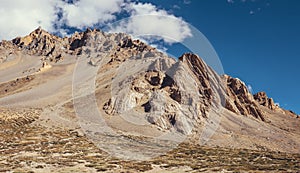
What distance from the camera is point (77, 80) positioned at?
12194cm

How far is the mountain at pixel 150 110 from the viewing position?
63969 mm

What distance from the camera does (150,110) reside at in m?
80.6

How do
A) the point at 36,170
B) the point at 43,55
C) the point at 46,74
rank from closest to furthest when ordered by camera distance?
the point at 36,170
the point at 46,74
the point at 43,55

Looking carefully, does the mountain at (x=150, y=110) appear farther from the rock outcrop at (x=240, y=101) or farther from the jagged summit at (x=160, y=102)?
the jagged summit at (x=160, y=102)

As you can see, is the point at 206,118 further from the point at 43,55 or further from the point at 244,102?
the point at 43,55

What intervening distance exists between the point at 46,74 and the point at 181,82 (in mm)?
74668

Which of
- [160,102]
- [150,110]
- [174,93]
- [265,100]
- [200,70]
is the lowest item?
[150,110]

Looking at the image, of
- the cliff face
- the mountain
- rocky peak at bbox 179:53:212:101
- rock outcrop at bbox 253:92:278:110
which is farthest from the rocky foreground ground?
rock outcrop at bbox 253:92:278:110

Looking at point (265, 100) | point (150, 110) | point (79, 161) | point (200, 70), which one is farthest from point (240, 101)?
point (79, 161)

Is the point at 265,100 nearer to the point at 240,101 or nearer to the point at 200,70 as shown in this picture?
the point at 240,101

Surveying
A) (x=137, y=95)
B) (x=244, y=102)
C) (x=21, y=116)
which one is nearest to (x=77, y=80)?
(x=137, y=95)

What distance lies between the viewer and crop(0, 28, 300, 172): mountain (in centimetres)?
6397

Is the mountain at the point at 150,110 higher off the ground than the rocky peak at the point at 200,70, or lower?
lower

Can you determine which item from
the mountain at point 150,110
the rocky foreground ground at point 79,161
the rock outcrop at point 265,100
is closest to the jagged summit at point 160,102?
the mountain at point 150,110
